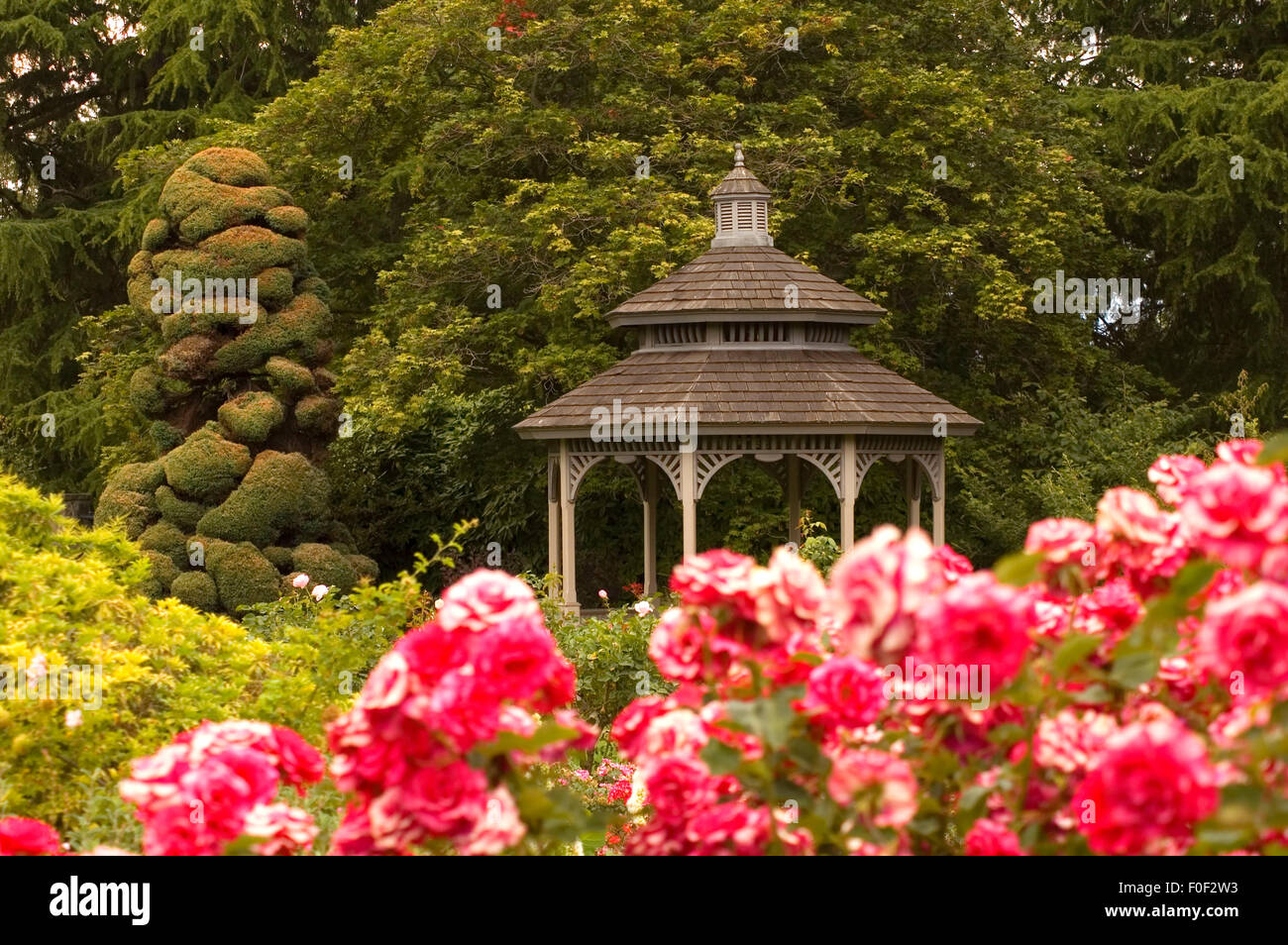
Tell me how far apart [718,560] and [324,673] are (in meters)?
4.45

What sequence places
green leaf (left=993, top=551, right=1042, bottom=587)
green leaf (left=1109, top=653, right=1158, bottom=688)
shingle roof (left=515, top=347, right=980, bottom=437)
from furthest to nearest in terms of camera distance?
shingle roof (left=515, top=347, right=980, bottom=437)
green leaf (left=1109, top=653, right=1158, bottom=688)
green leaf (left=993, top=551, right=1042, bottom=587)

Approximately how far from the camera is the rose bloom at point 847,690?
3.04 metres

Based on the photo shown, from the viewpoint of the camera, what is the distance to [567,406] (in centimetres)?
1733

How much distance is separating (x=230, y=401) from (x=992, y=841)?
1654 cm

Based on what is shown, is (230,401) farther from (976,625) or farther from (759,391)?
(976,625)

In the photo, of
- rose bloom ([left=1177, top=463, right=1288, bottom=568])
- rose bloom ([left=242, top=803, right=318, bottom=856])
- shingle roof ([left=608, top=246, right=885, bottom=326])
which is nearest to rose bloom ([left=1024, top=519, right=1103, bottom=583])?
rose bloom ([left=1177, top=463, right=1288, bottom=568])

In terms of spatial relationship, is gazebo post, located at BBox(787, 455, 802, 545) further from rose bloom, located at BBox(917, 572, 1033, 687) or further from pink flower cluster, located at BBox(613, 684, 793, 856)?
rose bloom, located at BBox(917, 572, 1033, 687)

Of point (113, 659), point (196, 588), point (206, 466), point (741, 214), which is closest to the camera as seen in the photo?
point (113, 659)

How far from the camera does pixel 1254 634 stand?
2.44 m

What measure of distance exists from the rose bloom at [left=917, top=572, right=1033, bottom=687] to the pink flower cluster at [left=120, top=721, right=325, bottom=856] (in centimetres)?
119

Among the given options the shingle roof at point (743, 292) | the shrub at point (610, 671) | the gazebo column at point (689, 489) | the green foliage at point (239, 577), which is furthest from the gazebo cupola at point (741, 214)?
the shrub at point (610, 671)

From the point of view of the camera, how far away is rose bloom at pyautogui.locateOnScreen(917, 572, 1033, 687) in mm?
2564

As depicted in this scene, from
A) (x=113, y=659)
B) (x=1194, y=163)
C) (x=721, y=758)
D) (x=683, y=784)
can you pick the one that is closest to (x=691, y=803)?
(x=683, y=784)
